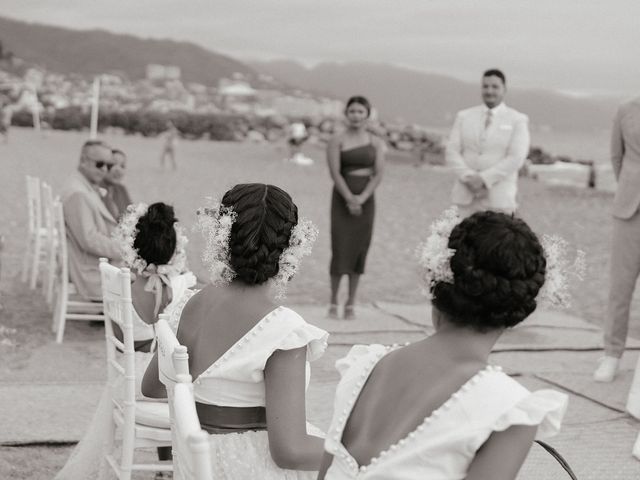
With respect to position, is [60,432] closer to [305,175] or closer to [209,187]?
[209,187]

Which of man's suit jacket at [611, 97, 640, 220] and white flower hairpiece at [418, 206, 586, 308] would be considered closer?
white flower hairpiece at [418, 206, 586, 308]

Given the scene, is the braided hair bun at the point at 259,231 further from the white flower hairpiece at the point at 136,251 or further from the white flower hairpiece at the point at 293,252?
the white flower hairpiece at the point at 136,251

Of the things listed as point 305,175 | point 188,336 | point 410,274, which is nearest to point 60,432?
point 188,336

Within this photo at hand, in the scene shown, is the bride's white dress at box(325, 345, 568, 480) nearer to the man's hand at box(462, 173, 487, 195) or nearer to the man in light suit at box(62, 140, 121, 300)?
the man in light suit at box(62, 140, 121, 300)

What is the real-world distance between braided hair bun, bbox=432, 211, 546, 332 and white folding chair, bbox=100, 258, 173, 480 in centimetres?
168

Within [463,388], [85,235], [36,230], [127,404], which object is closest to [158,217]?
[127,404]

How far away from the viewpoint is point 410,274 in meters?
10.5

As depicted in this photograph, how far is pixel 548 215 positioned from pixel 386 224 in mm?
3553

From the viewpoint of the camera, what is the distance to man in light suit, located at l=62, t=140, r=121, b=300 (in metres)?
→ 6.64

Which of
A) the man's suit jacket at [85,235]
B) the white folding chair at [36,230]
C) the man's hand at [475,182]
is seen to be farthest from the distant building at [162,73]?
the man's suit jacket at [85,235]

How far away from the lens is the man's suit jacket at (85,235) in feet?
21.8

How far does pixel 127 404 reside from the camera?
336 cm

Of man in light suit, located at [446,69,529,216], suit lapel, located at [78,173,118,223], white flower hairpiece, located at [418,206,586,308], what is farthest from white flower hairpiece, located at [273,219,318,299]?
man in light suit, located at [446,69,529,216]

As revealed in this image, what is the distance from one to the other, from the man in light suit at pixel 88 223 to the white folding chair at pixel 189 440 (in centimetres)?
446
